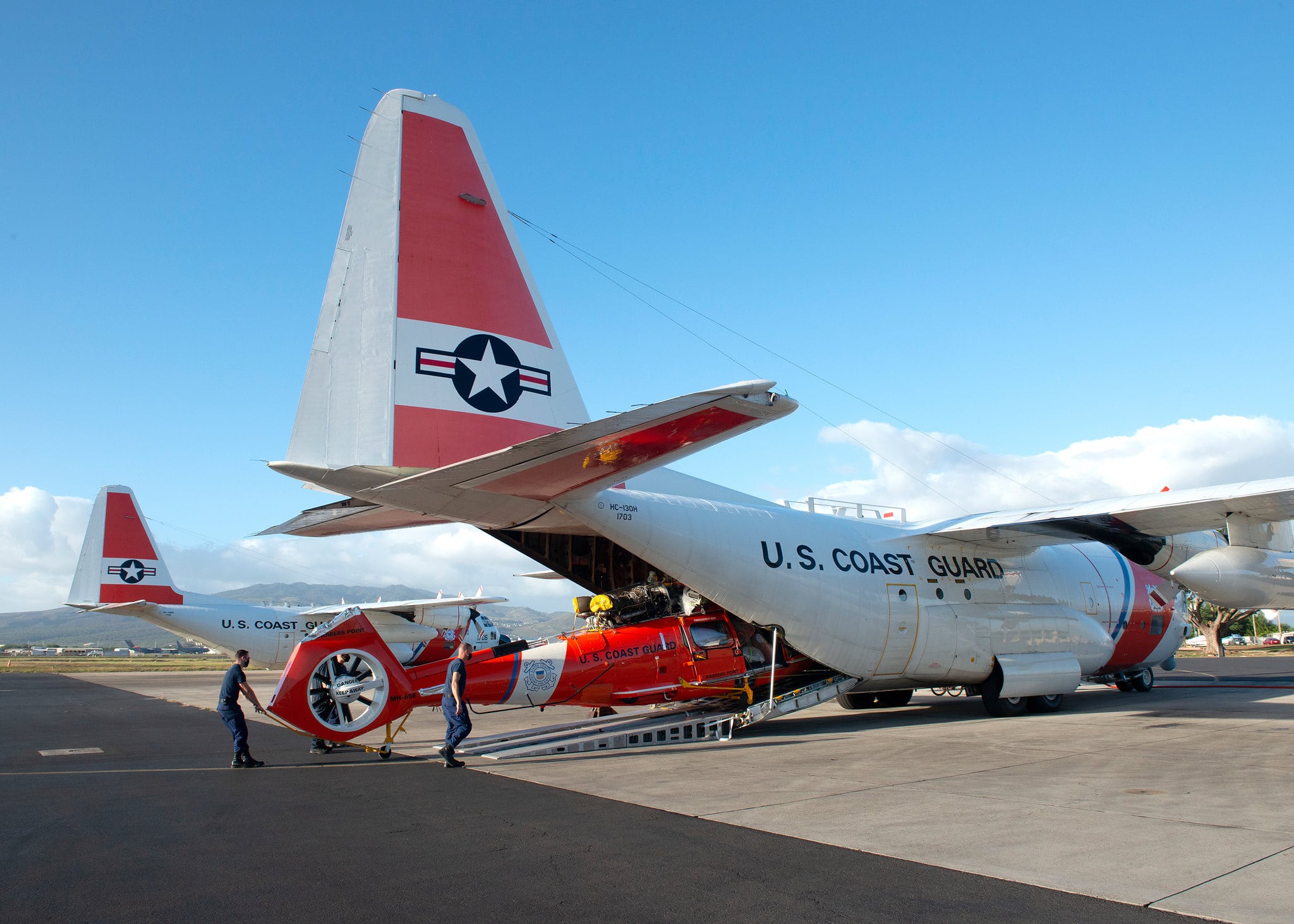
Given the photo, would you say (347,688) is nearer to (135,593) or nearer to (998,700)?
(998,700)

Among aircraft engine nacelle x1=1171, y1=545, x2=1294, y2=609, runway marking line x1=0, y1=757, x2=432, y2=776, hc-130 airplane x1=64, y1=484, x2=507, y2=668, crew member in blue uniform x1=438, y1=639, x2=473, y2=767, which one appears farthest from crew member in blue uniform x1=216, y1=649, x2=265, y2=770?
hc-130 airplane x1=64, y1=484, x2=507, y2=668

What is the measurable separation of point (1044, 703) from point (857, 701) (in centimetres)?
357

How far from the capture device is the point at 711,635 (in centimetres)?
1342

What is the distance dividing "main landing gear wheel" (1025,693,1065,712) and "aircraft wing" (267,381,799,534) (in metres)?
10.5

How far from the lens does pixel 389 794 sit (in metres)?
8.49

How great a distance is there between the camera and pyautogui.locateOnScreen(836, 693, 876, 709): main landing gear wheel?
17.7 meters

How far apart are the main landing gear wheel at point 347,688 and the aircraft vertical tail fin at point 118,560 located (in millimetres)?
22667

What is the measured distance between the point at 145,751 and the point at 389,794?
20.4 feet

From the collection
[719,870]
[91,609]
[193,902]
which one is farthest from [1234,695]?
[91,609]

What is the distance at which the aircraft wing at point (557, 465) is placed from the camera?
27.4ft

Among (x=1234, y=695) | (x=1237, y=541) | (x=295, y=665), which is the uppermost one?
(x=1237, y=541)

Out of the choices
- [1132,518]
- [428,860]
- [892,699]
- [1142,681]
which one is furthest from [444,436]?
[1142,681]

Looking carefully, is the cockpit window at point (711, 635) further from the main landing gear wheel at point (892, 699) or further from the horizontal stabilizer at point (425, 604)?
the horizontal stabilizer at point (425, 604)

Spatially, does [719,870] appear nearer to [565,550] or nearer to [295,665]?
[295,665]
